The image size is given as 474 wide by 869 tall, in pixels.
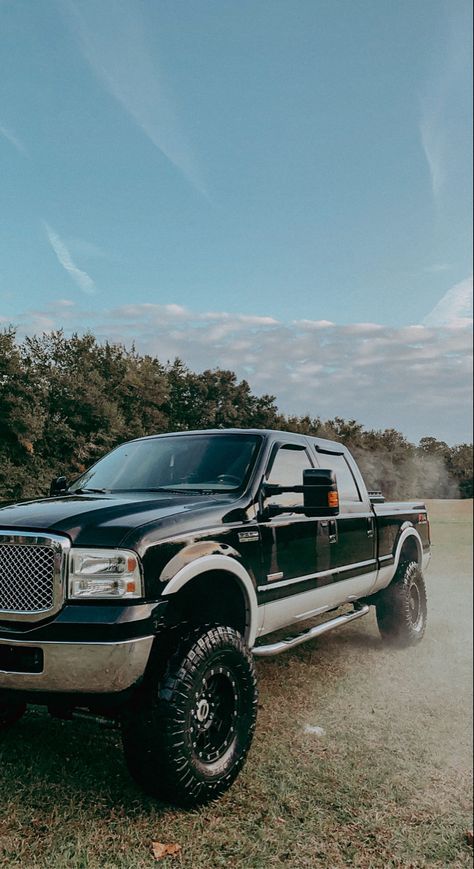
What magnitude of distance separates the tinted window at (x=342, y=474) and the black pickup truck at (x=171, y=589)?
0.29m

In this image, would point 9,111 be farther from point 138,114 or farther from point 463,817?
point 463,817

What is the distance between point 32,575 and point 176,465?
1343mm

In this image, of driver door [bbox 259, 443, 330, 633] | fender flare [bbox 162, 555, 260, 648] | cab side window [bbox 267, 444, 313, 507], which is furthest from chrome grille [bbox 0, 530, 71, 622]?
cab side window [bbox 267, 444, 313, 507]

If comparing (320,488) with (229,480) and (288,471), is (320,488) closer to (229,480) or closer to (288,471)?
(229,480)

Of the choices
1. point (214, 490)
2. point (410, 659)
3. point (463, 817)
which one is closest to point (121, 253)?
point (214, 490)

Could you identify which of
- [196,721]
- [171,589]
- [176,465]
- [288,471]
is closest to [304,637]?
[288,471]

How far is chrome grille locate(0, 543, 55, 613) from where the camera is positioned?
2545 millimetres

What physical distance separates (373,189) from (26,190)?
2487mm

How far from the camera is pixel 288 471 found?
4.01 m

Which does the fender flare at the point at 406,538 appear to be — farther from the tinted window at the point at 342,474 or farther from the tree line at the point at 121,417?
the tinted window at the point at 342,474

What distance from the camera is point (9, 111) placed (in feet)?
9.75

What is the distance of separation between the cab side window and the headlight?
3.93 ft

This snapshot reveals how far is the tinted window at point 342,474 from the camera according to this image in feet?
15.0

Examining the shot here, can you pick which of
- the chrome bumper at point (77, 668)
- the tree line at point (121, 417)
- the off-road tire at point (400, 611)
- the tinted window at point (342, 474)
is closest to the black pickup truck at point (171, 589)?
the chrome bumper at point (77, 668)
